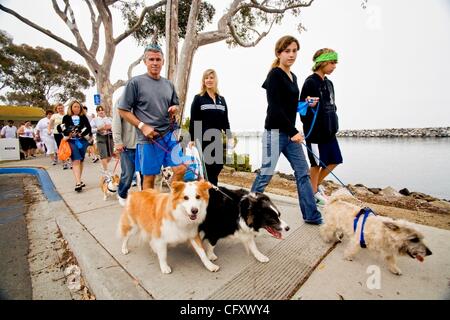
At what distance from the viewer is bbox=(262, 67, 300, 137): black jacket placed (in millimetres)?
2963

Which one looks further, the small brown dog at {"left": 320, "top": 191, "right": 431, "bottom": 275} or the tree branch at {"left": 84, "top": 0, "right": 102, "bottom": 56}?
the tree branch at {"left": 84, "top": 0, "right": 102, "bottom": 56}

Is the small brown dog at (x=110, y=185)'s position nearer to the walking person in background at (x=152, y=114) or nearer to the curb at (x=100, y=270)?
the curb at (x=100, y=270)

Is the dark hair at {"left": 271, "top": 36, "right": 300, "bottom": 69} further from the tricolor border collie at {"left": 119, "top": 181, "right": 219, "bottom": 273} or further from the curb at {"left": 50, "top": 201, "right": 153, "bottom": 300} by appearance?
the curb at {"left": 50, "top": 201, "right": 153, "bottom": 300}

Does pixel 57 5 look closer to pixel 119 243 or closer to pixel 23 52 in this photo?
pixel 119 243

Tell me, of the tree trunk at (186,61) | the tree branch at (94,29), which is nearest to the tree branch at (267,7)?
the tree trunk at (186,61)

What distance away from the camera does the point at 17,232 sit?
3.48 meters

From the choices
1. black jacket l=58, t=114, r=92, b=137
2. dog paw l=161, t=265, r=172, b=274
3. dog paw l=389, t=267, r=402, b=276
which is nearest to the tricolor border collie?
dog paw l=161, t=265, r=172, b=274

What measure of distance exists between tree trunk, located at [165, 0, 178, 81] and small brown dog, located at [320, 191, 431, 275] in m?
5.85

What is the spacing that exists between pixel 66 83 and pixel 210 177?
1474 inches

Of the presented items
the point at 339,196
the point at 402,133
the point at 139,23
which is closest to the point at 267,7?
the point at 139,23

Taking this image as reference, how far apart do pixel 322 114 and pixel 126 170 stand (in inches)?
125

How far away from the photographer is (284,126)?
3.01 m

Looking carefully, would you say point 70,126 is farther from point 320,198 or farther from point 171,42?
point 320,198

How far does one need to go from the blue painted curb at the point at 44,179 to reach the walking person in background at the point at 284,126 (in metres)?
4.35
